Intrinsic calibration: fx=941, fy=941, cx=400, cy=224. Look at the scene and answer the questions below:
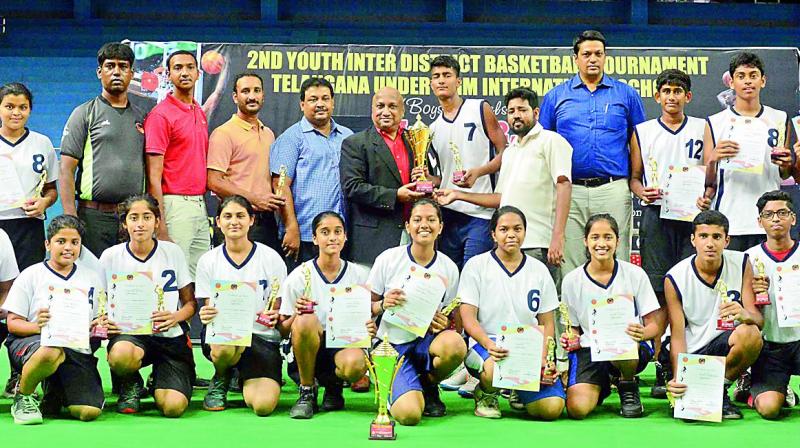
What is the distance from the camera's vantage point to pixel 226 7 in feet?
41.7

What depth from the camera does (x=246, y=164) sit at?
6809 mm

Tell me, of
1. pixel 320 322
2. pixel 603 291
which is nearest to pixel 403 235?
pixel 320 322

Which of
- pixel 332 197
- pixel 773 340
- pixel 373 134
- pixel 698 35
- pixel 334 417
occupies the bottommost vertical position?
pixel 334 417

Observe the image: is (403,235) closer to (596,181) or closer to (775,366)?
(596,181)

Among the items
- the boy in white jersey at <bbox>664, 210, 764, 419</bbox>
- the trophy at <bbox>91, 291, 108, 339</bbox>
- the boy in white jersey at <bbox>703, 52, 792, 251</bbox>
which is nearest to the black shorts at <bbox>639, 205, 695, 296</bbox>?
the boy in white jersey at <bbox>703, 52, 792, 251</bbox>

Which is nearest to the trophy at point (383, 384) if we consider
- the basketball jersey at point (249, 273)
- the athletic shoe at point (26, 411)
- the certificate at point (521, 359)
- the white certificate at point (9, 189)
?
the certificate at point (521, 359)

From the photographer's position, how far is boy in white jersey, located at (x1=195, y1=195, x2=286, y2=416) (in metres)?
5.61

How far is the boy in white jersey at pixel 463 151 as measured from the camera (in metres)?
6.56

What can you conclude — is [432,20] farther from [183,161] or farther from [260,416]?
[260,416]

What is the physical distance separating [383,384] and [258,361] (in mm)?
1135

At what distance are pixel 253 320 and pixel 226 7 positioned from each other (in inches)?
314

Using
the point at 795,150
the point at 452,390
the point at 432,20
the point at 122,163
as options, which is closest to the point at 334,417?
the point at 452,390

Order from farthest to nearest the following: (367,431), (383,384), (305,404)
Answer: (305,404) → (367,431) → (383,384)

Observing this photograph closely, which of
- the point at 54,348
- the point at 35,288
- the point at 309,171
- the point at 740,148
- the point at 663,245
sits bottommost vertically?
the point at 54,348
